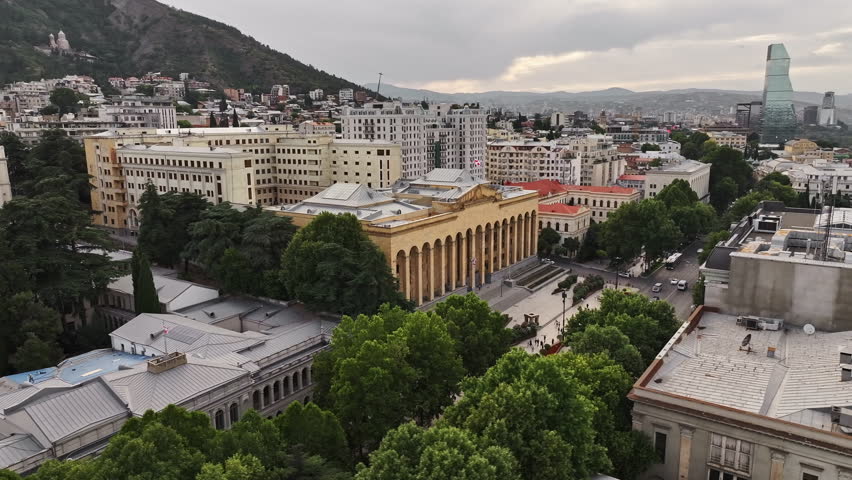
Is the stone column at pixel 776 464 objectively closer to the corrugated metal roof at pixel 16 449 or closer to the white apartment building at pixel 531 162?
the corrugated metal roof at pixel 16 449

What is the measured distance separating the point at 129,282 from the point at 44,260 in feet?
26.6

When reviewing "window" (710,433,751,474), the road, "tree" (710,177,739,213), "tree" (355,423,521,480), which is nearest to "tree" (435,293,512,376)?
"tree" (355,423,521,480)

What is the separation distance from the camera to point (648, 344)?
35062 mm

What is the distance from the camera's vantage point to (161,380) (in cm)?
3103

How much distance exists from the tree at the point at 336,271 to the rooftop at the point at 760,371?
22.1m

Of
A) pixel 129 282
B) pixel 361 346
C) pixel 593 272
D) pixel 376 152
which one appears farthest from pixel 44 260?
pixel 593 272

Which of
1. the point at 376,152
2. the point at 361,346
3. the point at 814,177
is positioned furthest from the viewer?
the point at 814,177

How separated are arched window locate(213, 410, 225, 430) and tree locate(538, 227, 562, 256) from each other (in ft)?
190

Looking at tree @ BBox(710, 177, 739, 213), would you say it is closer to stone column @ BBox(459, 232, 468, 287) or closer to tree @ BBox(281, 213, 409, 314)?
A: stone column @ BBox(459, 232, 468, 287)

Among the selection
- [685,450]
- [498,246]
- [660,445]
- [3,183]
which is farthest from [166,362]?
[3,183]

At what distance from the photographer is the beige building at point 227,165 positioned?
6988 cm

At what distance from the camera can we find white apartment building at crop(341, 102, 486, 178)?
356 feet

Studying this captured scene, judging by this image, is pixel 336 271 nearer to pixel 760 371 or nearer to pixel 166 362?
pixel 166 362

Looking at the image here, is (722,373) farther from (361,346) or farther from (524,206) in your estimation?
(524,206)
